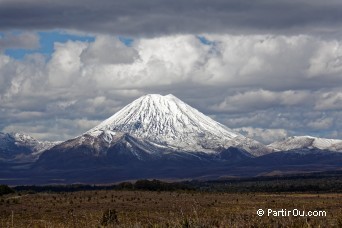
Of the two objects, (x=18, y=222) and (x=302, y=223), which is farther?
(x=18, y=222)

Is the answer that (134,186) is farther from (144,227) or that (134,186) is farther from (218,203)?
(144,227)

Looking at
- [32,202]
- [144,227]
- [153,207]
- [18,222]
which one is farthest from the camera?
[32,202]

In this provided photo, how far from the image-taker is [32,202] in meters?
60.0

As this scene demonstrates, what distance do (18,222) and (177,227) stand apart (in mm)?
29173

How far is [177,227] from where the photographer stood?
16375 mm

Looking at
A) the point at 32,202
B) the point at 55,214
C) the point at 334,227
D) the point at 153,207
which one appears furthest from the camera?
the point at 32,202

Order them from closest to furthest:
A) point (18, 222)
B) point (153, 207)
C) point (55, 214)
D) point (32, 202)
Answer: point (18, 222), point (55, 214), point (153, 207), point (32, 202)

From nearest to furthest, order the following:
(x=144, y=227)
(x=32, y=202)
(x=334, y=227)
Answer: (x=334, y=227)
(x=144, y=227)
(x=32, y=202)

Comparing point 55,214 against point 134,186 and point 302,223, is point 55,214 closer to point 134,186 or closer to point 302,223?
point 302,223

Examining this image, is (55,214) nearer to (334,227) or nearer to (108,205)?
(108,205)

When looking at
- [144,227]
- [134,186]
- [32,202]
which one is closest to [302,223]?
[144,227]

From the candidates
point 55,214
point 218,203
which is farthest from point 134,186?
point 55,214

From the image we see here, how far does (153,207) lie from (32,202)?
12.0 m

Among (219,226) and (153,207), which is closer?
(219,226)
